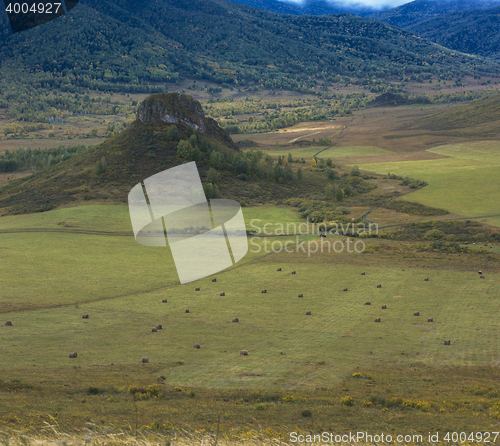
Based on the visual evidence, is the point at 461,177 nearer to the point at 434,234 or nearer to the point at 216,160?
the point at 434,234

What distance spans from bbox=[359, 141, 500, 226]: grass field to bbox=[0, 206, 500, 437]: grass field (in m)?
45.0

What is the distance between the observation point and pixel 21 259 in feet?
205

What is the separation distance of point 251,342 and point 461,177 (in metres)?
122

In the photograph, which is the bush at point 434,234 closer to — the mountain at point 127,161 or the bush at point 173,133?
the mountain at point 127,161

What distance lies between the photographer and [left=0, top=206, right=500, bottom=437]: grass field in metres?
21.4

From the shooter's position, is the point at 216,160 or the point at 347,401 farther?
the point at 216,160

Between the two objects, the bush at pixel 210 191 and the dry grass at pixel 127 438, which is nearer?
the dry grass at pixel 127 438

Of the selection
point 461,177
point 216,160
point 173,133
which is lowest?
point 461,177

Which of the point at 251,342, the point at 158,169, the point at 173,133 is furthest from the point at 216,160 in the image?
the point at 251,342

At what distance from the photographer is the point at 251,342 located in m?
33.5

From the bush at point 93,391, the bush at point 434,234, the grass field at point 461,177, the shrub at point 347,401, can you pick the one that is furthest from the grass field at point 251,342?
the grass field at point 461,177

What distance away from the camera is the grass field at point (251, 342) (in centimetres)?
2139

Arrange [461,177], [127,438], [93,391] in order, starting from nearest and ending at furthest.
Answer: [127,438], [93,391], [461,177]

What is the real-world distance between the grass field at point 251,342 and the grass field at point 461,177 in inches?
→ 1771
